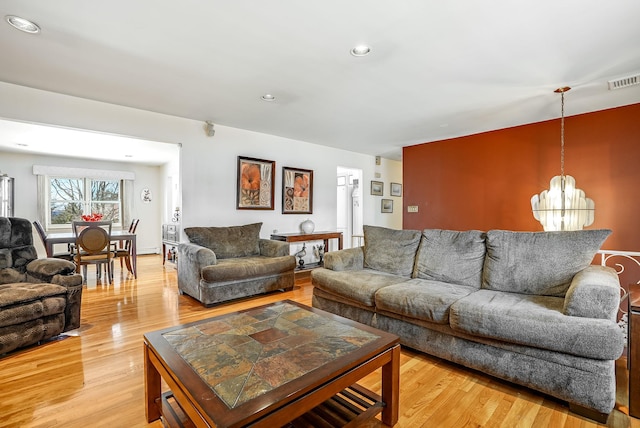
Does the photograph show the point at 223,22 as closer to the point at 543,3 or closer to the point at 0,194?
the point at 543,3

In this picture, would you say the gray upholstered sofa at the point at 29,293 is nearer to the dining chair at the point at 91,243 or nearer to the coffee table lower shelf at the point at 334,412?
the dining chair at the point at 91,243

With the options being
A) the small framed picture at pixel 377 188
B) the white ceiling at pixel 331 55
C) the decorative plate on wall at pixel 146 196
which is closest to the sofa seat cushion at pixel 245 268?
the white ceiling at pixel 331 55

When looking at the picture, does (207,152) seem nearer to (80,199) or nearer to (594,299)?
(594,299)

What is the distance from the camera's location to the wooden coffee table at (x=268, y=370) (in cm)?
102

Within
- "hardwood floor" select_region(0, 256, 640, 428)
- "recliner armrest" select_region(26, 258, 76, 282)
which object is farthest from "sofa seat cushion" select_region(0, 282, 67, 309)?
"hardwood floor" select_region(0, 256, 640, 428)

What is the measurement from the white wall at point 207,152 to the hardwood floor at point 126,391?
2.04 m

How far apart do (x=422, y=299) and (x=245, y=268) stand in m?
2.15

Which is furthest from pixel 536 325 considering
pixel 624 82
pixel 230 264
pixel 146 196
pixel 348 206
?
pixel 146 196

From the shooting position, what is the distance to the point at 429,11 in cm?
187

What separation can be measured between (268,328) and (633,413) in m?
1.98

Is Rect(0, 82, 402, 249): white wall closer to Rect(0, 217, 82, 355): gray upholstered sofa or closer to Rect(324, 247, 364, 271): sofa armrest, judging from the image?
Rect(0, 217, 82, 355): gray upholstered sofa

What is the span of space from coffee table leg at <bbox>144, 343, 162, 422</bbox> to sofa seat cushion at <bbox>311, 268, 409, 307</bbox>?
60.0 inches

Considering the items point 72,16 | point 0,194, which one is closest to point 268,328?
point 72,16

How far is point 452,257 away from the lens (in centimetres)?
267
